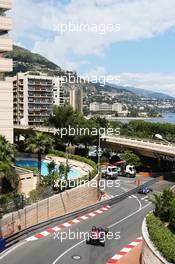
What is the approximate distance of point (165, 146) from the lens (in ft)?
229

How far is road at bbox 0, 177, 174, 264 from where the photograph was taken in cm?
3166

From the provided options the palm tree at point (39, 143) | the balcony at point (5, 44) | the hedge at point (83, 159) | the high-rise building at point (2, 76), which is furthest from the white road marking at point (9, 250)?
the balcony at point (5, 44)

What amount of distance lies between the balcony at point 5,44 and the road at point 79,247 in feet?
90.8

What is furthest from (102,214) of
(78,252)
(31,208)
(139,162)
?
(139,162)

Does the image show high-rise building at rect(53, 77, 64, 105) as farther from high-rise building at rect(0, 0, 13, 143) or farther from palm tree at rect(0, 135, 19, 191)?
palm tree at rect(0, 135, 19, 191)

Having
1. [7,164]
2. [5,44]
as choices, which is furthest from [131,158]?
[7,164]

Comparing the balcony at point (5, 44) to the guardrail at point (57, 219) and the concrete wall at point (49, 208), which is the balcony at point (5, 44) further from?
the guardrail at point (57, 219)

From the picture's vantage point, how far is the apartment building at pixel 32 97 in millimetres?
163500

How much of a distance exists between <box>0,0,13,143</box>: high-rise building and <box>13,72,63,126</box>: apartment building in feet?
330

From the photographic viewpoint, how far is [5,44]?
190ft

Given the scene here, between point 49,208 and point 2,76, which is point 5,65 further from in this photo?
point 49,208

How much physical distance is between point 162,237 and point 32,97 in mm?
143669

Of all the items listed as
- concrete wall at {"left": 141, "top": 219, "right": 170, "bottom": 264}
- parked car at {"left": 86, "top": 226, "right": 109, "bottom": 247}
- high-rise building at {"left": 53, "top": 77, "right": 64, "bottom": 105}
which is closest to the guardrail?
parked car at {"left": 86, "top": 226, "right": 109, "bottom": 247}

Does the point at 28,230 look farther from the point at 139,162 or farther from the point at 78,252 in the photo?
the point at 139,162
